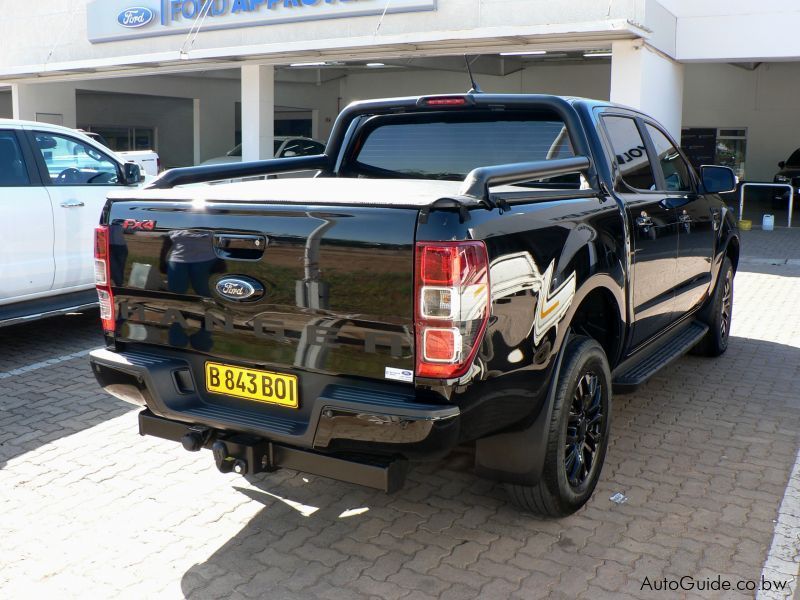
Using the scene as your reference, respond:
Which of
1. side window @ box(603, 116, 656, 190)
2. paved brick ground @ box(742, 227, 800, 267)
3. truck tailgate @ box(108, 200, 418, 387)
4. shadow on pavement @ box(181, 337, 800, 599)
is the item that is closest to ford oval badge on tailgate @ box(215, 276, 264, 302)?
truck tailgate @ box(108, 200, 418, 387)

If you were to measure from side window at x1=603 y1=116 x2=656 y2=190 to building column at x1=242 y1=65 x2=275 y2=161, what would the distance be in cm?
1369

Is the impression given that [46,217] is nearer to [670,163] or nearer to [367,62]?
[670,163]

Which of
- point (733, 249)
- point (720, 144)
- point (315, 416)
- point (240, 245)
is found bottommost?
point (315, 416)

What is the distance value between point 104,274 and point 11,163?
3278mm

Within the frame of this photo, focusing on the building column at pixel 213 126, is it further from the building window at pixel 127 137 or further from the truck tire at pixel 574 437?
the truck tire at pixel 574 437

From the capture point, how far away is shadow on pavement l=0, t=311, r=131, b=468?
502 cm

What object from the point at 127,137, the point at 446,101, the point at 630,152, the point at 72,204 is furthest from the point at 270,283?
the point at 127,137

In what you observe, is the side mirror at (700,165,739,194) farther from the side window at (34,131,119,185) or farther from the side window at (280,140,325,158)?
the side window at (280,140,325,158)

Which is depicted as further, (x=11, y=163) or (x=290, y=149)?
(x=290, y=149)

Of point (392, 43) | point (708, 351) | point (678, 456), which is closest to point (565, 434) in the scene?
point (678, 456)

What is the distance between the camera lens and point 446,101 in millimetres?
4566

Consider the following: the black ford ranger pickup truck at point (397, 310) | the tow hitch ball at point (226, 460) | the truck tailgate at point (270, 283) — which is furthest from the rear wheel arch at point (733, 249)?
the tow hitch ball at point (226, 460)

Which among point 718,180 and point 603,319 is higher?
point 718,180

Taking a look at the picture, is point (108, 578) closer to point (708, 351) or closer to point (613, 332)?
point (613, 332)
